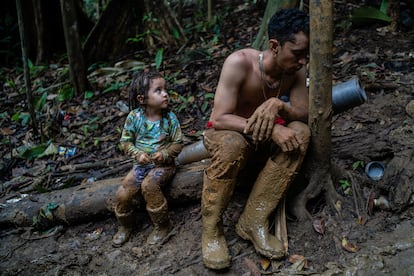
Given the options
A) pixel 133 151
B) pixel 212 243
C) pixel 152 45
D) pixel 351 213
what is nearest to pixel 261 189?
pixel 212 243

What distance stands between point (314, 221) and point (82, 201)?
86.1 inches

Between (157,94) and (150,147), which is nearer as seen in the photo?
(157,94)

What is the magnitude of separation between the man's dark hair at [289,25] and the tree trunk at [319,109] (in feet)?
0.26

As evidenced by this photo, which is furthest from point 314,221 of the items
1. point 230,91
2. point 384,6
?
point 384,6

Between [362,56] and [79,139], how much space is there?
4223 mm

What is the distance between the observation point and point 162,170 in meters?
3.79

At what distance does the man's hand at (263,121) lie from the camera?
10.6ft

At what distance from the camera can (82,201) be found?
424 cm

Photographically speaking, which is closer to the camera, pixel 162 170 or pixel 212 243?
pixel 212 243

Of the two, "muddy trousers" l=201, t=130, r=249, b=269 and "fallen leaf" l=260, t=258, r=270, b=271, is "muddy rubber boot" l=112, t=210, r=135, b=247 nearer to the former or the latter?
"muddy trousers" l=201, t=130, r=249, b=269

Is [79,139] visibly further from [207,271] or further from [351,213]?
[351,213]

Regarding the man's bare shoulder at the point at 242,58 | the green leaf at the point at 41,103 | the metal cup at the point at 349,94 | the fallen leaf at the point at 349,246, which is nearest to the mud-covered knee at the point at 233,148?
the man's bare shoulder at the point at 242,58

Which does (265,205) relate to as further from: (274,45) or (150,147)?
(274,45)

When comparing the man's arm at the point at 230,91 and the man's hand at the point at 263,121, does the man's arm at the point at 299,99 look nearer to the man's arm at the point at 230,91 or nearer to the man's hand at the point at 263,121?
the man's hand at the point at 263,121
